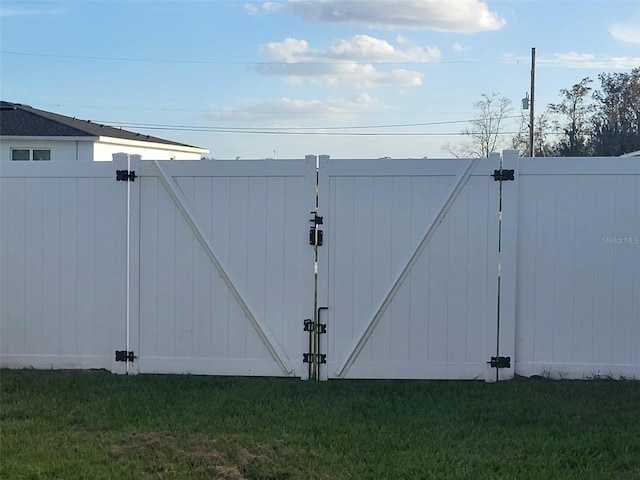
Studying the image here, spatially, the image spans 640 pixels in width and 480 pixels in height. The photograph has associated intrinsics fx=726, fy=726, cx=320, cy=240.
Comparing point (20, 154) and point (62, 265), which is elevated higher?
point (20, 154)

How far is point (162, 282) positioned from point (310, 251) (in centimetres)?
135

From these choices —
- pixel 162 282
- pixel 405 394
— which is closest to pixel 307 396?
pixel 405 394

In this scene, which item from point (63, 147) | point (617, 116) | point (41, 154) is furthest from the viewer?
point (617, 116)

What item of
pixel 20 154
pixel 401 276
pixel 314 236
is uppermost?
pixel 20 154

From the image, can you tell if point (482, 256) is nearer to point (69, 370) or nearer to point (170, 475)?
point (170, 475)

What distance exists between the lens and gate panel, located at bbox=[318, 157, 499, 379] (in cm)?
620

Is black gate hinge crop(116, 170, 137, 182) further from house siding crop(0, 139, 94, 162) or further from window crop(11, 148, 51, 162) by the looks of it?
window crop(11, 148, 51, 162)

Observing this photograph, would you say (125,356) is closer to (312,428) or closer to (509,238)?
(312,428)

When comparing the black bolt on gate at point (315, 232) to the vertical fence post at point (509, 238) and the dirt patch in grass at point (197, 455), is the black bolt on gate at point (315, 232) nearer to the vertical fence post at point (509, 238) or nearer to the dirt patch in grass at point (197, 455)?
the vertical fence post at point (509, 238)

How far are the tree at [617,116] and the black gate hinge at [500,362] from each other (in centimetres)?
2321

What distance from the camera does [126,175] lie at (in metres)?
6.41

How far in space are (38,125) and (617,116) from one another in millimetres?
23366

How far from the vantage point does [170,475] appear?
Answer: 4.10m
